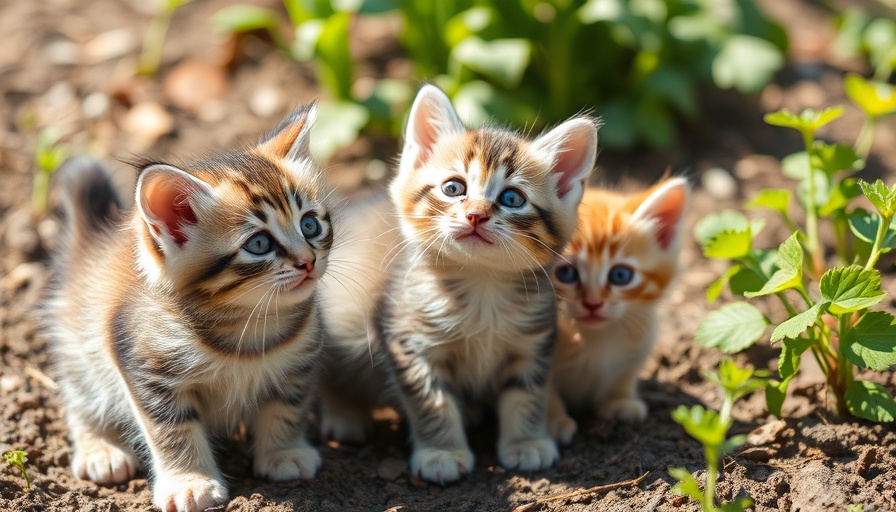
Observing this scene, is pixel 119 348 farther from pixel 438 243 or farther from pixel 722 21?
pixel 722 21

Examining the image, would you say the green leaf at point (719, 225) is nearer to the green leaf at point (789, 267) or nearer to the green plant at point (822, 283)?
the green plant at point (822, 283)

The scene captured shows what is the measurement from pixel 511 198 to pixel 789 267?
0.98m

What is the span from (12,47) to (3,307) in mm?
2336

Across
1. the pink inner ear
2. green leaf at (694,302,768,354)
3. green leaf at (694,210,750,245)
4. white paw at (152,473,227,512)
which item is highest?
the pink inner ear

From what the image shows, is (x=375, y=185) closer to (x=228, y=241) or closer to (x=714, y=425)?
(x=228, y=241)

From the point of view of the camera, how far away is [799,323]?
3.00 m

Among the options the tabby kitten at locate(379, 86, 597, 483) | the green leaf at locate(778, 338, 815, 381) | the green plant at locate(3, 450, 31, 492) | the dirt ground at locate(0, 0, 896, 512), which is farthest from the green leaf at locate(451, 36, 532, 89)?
the green plant at locate(3, 450, 31, 492)

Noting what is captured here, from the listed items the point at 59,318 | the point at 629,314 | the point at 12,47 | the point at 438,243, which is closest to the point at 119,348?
the point at 59,318

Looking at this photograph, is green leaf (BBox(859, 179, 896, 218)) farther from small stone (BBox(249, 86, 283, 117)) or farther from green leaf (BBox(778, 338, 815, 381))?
small stone (BBox(249, 86, 283, 117))

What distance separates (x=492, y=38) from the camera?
207 inches

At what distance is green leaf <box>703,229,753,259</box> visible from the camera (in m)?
3.41

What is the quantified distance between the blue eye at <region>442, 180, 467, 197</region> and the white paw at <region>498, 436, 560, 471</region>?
101cm

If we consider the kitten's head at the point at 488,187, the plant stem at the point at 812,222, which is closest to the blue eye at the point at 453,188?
the kitten's head at the point at 488,187

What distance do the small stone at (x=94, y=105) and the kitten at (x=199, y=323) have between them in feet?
7.08
